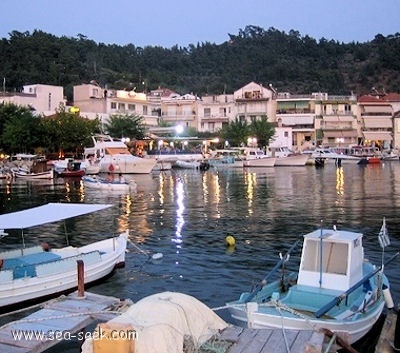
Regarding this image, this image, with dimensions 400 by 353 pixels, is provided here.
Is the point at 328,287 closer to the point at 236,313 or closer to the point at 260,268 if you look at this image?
the point at 236,313

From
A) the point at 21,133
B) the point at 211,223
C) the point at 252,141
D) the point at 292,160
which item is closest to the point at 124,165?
the point at 21,133

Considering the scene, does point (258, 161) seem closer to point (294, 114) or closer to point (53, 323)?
point (294, 114)

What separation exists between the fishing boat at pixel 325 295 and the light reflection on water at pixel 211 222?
243 centimetres

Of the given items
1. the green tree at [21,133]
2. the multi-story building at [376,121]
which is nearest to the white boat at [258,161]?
the green tree at [21,133]

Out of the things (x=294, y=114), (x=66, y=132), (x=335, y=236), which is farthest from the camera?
(x=294, y=114)

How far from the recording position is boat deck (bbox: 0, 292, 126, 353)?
992 centimetres

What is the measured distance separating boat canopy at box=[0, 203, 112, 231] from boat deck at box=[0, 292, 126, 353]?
370 cm

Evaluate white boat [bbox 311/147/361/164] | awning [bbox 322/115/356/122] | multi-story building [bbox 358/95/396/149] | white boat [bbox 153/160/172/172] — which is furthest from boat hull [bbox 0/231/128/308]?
multi-story building [bbox 358/95/396/149]

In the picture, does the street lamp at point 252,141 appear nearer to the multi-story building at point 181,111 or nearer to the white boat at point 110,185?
the multi-story building at point 181,111

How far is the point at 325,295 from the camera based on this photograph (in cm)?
1255

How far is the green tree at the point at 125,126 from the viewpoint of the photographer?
82.2 meters

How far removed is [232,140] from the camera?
93.0m

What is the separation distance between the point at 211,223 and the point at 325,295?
51.7 ft

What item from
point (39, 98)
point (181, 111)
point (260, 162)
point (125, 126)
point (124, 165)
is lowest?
point (260, 162)
